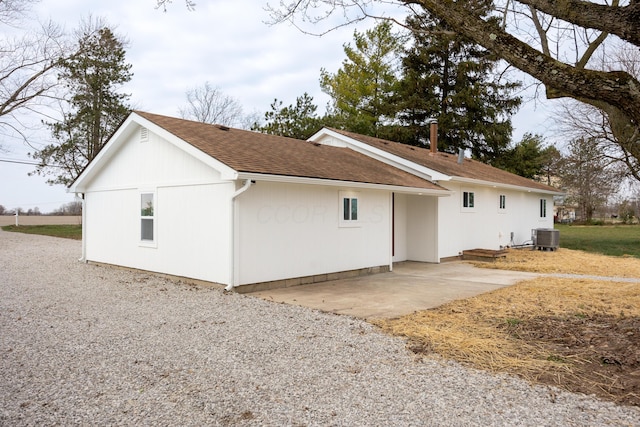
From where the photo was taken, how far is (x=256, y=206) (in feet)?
29.8

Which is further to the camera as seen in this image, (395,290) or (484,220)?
(484,220)

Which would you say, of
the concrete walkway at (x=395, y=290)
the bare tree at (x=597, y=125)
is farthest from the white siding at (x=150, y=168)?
the bare tree at (x=597, y=125)

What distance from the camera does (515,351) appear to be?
5.06 metres

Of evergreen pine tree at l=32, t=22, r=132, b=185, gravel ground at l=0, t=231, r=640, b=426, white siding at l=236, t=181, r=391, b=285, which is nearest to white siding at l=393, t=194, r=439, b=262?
white siding at l=236, t=181, r=391, b=285

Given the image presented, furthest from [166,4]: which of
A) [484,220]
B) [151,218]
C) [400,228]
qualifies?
[484,220]

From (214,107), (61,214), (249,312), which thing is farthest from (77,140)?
(249,312)

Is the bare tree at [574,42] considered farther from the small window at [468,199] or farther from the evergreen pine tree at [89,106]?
the evergreen pine tree at [89,106]

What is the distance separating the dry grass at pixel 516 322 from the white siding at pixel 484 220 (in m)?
4.04

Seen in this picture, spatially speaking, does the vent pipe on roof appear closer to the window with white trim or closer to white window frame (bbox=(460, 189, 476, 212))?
white window frame (bbox=(460, 189, 476, 212))

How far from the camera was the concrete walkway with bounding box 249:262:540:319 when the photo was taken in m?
7.58

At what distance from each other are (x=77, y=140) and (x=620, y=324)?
30.7 metres

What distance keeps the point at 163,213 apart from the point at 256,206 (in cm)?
284

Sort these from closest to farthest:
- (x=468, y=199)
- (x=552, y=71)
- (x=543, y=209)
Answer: (x=552, y=71) < (x=468, y=199) < (x=543, y=209)

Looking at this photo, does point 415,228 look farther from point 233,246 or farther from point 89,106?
point 89,106
